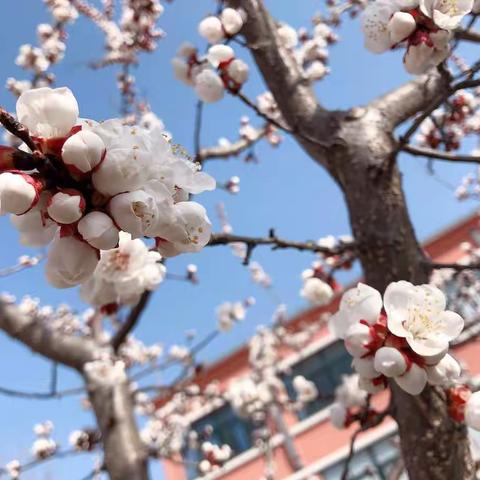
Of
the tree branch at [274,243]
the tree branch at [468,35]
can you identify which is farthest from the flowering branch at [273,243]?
the tree branch at [468,35]

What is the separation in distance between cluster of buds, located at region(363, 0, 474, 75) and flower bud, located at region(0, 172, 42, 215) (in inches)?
43.5

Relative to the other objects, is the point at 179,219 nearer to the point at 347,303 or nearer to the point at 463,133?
the point at 347,303

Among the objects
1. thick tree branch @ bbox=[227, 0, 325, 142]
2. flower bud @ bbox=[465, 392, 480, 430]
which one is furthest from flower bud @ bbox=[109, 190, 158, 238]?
thick tree branch @ bbox=[227, 0, 325, 142]

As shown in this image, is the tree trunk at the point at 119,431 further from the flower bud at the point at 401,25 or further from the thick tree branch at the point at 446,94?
the flower bud at the point at 401,25

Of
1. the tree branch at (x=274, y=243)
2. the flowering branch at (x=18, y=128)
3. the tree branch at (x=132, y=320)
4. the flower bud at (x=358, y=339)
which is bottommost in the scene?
the flower bud at (x=358, y=339)

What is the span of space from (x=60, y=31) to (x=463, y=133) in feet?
10.8

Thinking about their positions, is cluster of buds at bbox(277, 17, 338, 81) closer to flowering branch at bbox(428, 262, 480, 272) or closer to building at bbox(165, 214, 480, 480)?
flowering branch at bbox(428, 262, 480, 272)

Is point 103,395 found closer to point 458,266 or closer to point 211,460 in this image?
point 211,460

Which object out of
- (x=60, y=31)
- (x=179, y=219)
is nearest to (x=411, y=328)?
(x=179, y=219)

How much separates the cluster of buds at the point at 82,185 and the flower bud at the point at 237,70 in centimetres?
121

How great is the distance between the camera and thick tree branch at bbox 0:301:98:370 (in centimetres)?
270

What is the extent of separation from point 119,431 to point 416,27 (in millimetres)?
2282

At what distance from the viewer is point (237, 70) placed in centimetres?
192

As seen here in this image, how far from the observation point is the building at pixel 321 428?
8.90 metres
